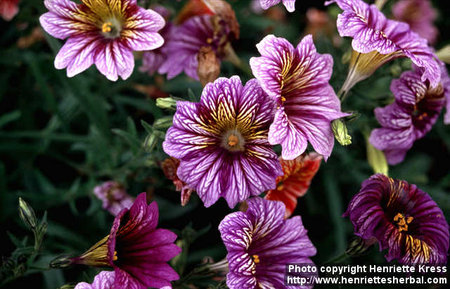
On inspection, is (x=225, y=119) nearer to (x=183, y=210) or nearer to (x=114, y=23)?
(x=114, y=23)

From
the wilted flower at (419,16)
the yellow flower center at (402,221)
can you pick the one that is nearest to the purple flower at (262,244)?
the yellow flower center at (402,221)

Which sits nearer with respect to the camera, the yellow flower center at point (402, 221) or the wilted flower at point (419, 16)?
the yellow flower center at point (402, 221)

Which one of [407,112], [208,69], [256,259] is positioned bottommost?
[256,259]

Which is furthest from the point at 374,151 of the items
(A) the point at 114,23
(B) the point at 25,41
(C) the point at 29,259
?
(B) the point at 25,41

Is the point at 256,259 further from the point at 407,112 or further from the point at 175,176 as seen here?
the point at 407,112

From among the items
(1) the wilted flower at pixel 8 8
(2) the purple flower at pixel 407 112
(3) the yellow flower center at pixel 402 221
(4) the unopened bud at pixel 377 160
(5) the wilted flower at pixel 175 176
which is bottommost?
(4) the unopened bud at pixel 377 160

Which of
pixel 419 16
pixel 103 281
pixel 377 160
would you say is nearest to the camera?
pixel 103 281

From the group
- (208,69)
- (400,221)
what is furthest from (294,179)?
(208,69)

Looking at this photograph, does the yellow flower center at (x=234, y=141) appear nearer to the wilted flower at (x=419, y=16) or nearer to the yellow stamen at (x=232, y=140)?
the yellow stamen at (x=232, y=140)
